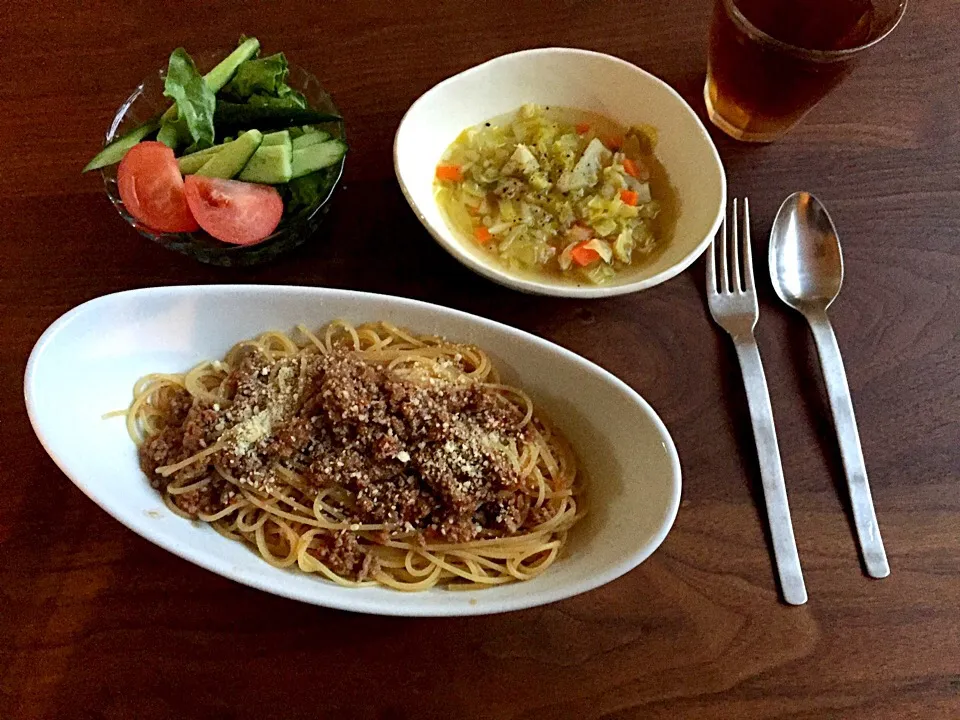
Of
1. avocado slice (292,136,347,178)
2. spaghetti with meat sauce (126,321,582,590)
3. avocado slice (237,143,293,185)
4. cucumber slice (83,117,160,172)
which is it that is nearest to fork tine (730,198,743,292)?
spaghetti with meat sauce (126,321,582,590)

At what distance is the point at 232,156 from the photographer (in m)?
1.61

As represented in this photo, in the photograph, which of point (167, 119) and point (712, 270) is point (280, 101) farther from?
point (712, 270)

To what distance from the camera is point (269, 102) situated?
173cm

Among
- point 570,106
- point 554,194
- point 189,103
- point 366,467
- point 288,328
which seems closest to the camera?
point 366,467

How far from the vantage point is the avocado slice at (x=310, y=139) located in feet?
5.57

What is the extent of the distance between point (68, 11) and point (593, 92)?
5.04ft

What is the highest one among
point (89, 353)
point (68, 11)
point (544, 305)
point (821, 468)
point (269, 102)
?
point (68, 11)

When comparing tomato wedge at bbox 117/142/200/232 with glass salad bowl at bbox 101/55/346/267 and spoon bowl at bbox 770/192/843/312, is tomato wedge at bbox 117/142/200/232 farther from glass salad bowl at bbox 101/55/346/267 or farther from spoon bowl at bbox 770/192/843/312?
spoon bowl at bbox 770/192/843/312

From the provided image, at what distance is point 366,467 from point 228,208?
2.14 ft

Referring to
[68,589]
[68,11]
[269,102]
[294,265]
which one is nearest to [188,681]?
[68,589]

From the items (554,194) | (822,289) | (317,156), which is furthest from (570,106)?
(822,289)

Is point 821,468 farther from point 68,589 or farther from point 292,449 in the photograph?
point 68,589

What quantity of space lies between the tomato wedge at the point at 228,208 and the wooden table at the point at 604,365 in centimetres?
18

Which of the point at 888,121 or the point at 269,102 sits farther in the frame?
the point at 888,121
